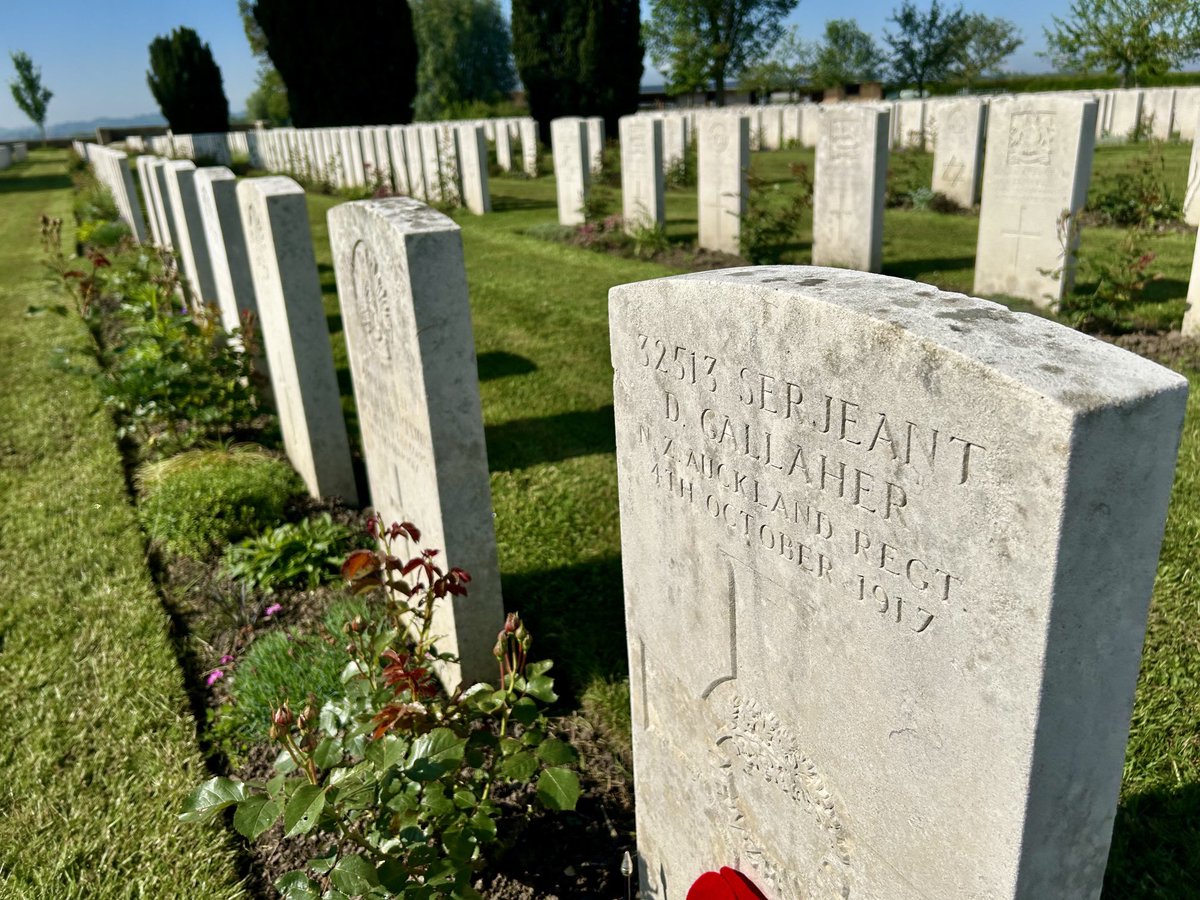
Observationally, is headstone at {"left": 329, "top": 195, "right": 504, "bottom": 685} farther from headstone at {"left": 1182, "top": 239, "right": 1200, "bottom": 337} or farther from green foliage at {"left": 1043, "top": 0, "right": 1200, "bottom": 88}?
green foliage at {"left": 1043, "top": 0, "right": 1200, "bottom": 88}

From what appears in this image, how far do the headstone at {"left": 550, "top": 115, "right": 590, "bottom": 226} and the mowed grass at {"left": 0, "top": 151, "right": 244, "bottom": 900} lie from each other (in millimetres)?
7630

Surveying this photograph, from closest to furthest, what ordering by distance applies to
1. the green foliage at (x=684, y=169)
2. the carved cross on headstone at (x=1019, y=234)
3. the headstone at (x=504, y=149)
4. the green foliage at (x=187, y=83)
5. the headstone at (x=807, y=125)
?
1. the carved cross on headstone at (x=1019, y=234)
2. the green foliage at (x=684, y=169)
3. the headstone at (x=504, y=149)
4. the headstone at (x=807, y=125)
5. the green foliage at (x=187, y=83)

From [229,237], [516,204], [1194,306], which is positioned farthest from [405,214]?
[516,204]

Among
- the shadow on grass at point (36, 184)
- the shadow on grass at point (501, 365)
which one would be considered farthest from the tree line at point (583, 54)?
the shadow on grass at point (501, 365)

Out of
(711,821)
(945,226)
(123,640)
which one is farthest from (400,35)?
(711,821)

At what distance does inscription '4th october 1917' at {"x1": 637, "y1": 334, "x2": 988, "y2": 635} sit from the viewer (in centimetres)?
131

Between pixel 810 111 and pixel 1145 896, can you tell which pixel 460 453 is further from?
pixel 810 111

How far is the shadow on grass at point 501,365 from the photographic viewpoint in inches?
267

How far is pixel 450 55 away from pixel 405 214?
Answer: 199 feet

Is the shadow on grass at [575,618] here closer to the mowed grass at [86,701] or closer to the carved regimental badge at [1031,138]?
the mowed grass at [86,701]

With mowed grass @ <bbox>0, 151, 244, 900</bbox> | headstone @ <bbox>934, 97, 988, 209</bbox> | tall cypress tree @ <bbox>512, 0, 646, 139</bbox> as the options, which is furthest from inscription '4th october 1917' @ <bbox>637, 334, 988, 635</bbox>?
tall cypress tree @ <bbox>512, 0, 646, 139</bbox>

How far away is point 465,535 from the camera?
316 cm

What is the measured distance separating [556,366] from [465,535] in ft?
12.5

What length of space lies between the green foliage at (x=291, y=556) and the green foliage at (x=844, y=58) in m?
50.6
